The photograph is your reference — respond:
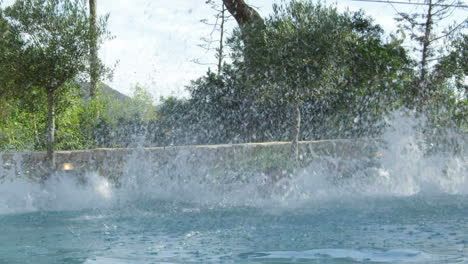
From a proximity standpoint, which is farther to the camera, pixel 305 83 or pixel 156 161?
pixel 305 83

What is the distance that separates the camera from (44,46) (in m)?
9.87

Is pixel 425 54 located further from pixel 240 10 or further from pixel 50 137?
pixel 50 137

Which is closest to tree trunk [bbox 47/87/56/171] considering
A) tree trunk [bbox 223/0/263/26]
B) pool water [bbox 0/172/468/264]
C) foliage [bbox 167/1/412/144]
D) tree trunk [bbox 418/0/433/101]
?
pool water [bbox 0/172/468/264]

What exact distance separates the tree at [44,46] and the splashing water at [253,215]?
190 cm

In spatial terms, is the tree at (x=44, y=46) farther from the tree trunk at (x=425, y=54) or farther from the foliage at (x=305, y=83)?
the tree trunk at (x=425, y=54)

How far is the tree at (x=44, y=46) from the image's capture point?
9805 mm

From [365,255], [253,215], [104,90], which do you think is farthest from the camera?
[104,90]

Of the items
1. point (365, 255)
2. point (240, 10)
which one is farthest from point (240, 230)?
point (240, 10)

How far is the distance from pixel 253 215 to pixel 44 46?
5.82 m

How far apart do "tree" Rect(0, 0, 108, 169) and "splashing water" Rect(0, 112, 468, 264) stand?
1898mm

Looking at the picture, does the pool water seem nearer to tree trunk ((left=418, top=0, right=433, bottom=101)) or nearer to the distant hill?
the distant hill

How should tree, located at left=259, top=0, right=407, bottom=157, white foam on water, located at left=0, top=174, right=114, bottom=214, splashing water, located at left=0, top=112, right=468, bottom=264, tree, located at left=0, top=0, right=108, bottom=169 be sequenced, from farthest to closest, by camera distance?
1. tree, located at left=259, top=0, right=407, bottom=157
2. tree, located at left=0, top=0, right=108, bottom=169
3. white foam on water, located at left=0, top=174, right=114, bottom=214
4. splashing water, located at left=0, top=112, right=468, bottom=264

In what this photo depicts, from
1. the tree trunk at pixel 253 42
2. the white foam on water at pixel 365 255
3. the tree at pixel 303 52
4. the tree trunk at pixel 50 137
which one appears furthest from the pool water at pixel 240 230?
the tree trunk at pixel 253 42

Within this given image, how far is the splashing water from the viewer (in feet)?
14.3
